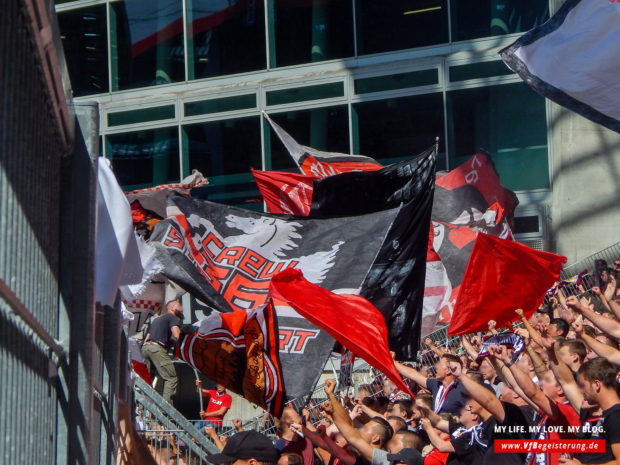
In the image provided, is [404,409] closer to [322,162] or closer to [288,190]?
[288,190]

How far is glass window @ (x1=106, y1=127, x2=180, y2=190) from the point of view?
21.7 metres

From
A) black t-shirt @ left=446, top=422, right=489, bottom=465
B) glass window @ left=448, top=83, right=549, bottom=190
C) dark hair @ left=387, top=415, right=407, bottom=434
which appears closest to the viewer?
black t-shirt @ left=446, top=422, right=489, bottom=465

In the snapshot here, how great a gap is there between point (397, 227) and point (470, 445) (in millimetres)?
2889

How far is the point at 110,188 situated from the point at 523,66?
6260 mm

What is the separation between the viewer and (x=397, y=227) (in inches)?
369

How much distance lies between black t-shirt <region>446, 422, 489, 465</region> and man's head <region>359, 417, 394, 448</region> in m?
Result: 0.50

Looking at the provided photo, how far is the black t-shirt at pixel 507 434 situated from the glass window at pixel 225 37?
51.0ft

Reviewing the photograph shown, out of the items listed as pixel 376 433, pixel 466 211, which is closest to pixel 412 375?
pixel 376 433

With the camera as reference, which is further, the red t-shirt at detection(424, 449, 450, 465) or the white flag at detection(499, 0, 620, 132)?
the white flag at detection(499, 0, 620, 132)

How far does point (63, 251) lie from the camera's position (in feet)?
9.34

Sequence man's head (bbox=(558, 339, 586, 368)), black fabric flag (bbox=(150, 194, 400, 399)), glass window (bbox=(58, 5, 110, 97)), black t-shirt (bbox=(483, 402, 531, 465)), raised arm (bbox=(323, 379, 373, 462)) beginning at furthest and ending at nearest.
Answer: glass window (bbox=(58, 5, 110, 97)) < black fabric flag (bbox=(150, 194, 400, 399)) < raised arm (bbox=(323, 379, 373, 462)) < black t-shirt (bbox=(483, 402, 531, 465)) < man's head (bbox=(558, 339, 586, 368))

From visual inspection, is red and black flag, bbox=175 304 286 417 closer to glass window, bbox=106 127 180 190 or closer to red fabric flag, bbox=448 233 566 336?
red fabric flag, bbox=448 233 566 336

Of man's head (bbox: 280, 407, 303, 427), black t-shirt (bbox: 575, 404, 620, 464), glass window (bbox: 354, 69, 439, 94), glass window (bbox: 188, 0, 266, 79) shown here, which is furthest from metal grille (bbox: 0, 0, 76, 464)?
glass window (bbox: 188, 0, 266, 79)

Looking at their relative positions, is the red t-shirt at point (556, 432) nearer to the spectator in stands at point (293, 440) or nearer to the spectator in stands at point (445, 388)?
the spectator in stands at point (445, 388)
